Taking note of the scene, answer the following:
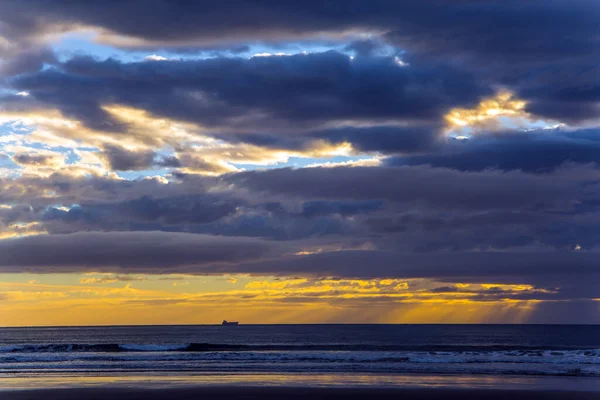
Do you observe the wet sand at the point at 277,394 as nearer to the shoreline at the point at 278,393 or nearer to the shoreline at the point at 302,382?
the shoreline at the point at 278,393

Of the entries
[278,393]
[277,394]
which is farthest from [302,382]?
[277,394]

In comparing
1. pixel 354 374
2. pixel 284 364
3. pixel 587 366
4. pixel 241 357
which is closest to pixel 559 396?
pixel 354 374

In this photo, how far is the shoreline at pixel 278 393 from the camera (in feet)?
98.1

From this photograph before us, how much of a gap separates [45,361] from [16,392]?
20.7 meters

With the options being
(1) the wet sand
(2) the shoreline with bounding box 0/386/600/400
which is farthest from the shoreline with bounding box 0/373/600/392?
(1) the wet sand

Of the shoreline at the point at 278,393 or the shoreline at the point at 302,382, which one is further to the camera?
the shoreline at the point at 302,382

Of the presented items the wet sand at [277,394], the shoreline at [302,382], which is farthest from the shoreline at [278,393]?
the shoreline at [302,382]

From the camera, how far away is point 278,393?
3097 centimetres

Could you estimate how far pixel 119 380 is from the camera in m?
36.9

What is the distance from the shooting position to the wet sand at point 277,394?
2988 cm

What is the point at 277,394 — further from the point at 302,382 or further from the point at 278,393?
the point at 302,382

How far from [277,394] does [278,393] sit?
33cm

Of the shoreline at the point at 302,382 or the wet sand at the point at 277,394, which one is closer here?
the wet sand at the point at 277,394

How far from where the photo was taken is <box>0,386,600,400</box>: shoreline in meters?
29.9
